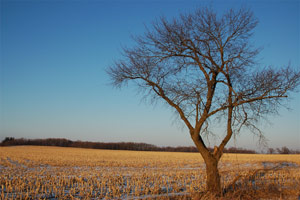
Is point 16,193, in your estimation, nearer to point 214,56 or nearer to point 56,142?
point 214,56

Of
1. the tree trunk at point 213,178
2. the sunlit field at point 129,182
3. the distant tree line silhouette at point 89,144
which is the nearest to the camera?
the tree trunk at point 213,178

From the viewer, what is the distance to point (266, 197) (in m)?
8.37

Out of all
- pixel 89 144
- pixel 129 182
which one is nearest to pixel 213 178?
pixel 129 182

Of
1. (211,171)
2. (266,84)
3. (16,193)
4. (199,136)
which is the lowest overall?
(16,193)

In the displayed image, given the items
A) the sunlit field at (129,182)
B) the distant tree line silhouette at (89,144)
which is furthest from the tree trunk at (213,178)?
the distant tree line silhouette at (89,144)

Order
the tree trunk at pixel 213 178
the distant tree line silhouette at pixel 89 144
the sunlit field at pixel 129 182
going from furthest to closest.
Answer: the distant tree line silhouette at pixel 89 144
the sunlit field at pixel 129 182
the tree trunk at pixel 213 178

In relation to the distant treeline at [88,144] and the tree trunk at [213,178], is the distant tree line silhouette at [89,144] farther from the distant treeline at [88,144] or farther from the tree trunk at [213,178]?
the tree trunk at [213,178]

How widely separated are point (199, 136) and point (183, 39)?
12.8ft

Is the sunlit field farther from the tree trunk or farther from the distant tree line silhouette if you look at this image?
the distant tree line silhouette

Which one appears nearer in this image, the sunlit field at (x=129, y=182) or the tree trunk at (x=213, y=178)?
the tree trunk at (x=213, y=178)

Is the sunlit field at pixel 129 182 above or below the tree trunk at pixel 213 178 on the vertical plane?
below

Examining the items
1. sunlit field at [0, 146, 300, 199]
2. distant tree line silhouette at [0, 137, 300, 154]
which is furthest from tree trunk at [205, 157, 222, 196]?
distant tree line silhouette at [0, 137, 300, 154]

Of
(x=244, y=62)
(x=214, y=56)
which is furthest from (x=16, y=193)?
(x=244, y=62)

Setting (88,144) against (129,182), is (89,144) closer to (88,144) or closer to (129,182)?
(88,144)
